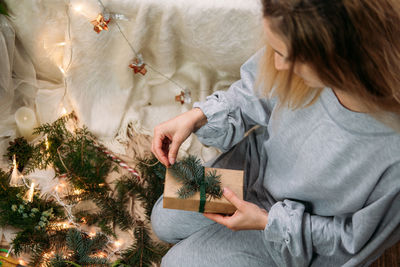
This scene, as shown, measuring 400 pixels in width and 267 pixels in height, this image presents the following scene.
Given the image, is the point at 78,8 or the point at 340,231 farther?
the point at 78,8

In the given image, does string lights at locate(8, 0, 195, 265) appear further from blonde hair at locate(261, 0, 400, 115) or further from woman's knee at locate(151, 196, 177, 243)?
blonde hair at locate(261, 0, 400, 115)

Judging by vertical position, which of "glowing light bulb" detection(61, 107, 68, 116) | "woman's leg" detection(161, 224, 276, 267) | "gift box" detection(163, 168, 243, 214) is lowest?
"woman's leg" detection(161, 224, 276, 267)

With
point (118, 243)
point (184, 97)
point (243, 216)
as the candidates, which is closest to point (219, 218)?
point (243, 216)

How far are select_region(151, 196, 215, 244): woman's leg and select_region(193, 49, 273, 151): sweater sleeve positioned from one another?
234mm

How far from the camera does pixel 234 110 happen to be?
85 cm

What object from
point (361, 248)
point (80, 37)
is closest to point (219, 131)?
point (361, 248)

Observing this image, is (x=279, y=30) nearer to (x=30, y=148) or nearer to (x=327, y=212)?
(x=327, y=212)

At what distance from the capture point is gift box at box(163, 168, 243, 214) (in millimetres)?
724

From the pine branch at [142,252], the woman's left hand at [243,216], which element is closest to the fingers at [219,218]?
the woman's left hand at [243,216]

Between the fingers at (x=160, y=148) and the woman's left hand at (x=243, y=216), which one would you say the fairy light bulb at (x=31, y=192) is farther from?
the woman's left hand at (x=243, y=216)

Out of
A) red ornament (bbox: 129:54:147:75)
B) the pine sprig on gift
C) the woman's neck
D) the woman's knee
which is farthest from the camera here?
red ornament (bbox: 129:54:147:75)

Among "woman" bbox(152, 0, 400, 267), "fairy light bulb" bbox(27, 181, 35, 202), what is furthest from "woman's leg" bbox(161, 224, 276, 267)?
"fairy light bulb" bbox(27, 181, 35, 202)

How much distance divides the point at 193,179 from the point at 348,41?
427 mm

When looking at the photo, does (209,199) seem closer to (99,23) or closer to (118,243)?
(118,243)
